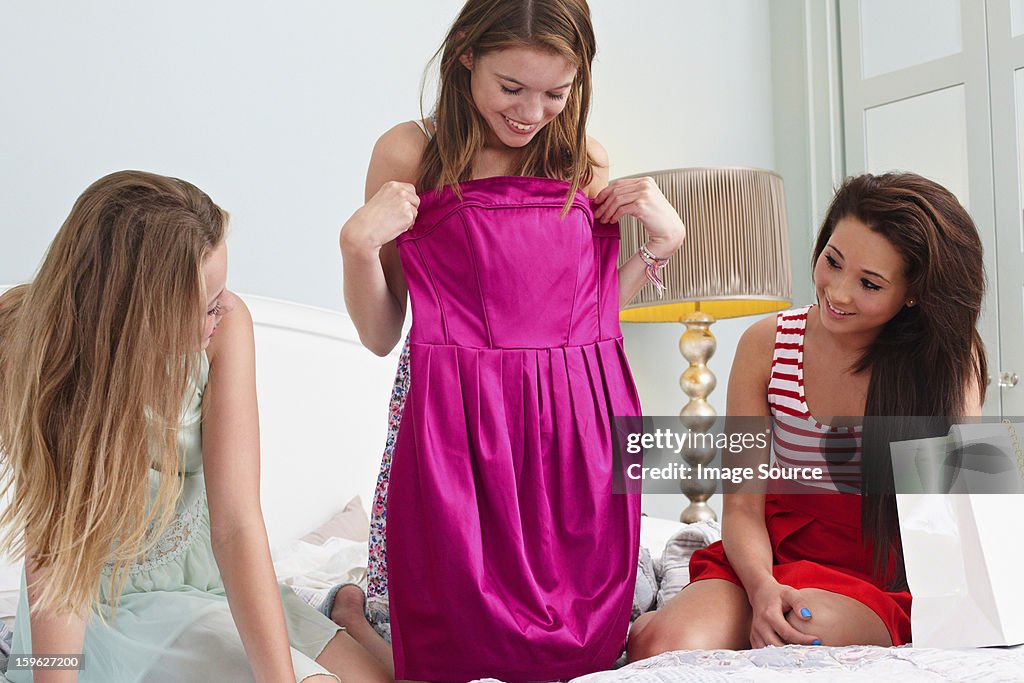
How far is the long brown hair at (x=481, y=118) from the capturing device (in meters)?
1.17

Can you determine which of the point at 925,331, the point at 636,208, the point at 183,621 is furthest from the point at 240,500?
Result: the point at 925,331

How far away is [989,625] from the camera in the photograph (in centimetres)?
104

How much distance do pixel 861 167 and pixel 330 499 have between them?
6.19ft

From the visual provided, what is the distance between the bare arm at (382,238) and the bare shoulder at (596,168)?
239mm

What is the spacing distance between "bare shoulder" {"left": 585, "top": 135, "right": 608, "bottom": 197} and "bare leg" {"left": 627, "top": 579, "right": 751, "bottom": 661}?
57cm

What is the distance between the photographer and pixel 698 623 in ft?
4.00

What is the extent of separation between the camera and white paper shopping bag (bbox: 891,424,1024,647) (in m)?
1.04

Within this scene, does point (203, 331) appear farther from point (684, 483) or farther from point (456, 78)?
point (684, 483)

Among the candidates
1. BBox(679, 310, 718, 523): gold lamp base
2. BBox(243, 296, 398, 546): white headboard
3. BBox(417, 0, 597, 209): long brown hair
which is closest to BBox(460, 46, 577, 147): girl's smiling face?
BBox(417, 0, 597, 209): long brown hair

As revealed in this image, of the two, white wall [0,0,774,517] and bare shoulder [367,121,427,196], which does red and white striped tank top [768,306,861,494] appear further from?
white wall [0,0,774,517]

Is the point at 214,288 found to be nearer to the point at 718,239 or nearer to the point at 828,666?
the point at 828,666
